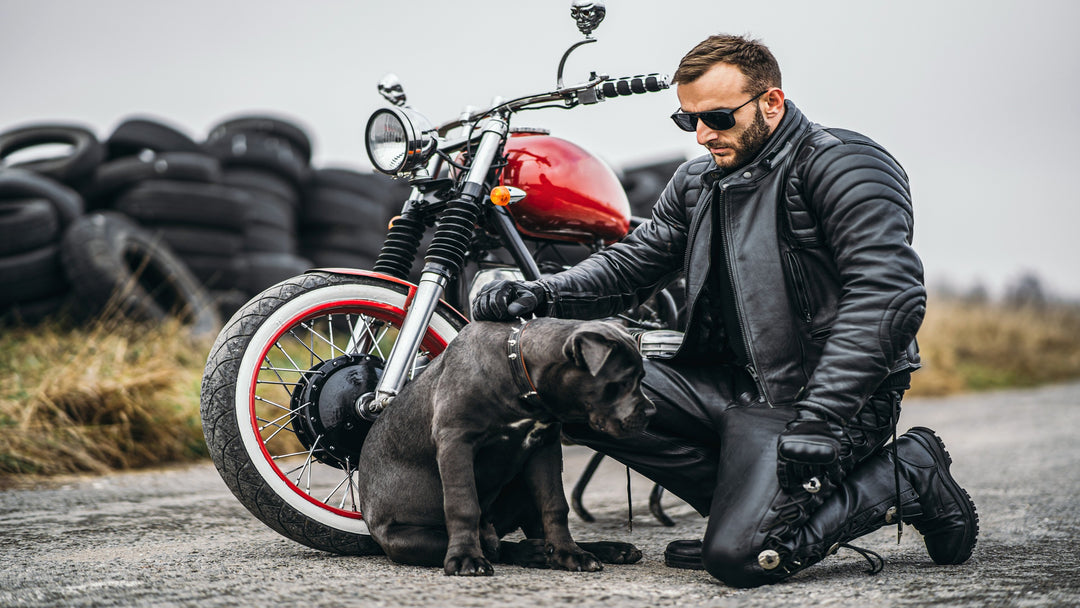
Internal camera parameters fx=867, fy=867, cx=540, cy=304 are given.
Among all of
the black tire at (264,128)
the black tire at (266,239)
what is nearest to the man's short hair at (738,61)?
the black tire at (266,239)

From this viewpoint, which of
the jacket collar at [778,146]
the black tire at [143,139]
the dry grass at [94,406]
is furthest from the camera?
the black tire at [143,139]

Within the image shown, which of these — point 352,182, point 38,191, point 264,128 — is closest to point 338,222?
point 352,182

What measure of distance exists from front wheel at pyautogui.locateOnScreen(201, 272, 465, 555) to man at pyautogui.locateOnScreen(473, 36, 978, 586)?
405mm

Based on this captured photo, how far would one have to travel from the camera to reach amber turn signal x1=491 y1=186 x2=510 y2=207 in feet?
9.19

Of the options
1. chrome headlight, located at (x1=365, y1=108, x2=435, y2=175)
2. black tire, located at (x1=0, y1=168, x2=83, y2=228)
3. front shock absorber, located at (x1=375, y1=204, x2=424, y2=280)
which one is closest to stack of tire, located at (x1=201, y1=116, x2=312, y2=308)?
black tire, located at (x1=0, y1=168, x2=83, y2=228)

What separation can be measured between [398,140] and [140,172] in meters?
5.02

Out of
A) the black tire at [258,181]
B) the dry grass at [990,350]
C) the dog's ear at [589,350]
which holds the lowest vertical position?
the dry grass at [990,350]

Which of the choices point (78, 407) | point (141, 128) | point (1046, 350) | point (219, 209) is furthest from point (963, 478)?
point (1046, 350)

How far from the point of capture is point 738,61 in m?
2.55

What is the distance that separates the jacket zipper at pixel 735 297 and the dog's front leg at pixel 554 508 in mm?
607

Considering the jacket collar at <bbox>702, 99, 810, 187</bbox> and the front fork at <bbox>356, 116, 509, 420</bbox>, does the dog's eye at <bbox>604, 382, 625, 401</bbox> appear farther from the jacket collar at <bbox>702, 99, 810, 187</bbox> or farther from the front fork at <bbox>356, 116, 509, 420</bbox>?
the jacket collar at <bbox>702, 99, 810, 187</bbox>

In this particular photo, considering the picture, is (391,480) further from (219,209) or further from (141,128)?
(141,128)

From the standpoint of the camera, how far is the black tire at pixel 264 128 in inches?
327

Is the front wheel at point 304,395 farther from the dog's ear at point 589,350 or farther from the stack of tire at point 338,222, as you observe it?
the stack of tire at point 338,222
